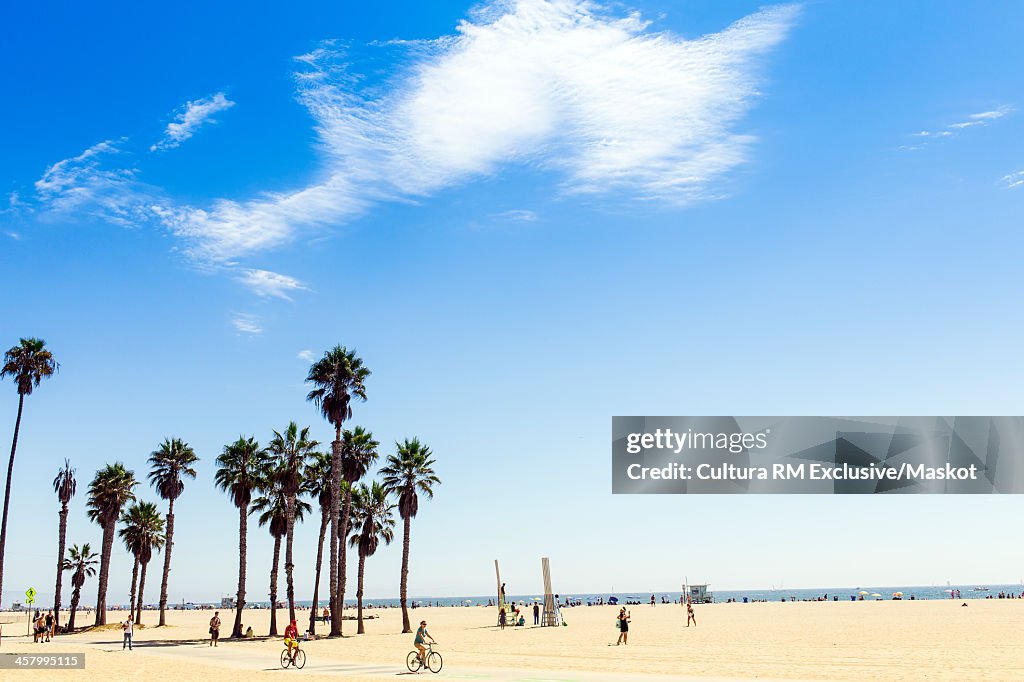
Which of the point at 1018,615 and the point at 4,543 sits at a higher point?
the point at 4,543

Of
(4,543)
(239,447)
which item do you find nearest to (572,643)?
(239,447)

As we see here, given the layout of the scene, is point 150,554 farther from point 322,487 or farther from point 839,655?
point 839,655

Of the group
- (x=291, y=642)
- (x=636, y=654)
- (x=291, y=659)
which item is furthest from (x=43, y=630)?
(x=636, y=654)

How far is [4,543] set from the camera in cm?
5844

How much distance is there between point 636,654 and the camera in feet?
121

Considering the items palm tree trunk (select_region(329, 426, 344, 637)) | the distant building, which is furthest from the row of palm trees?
the distant building

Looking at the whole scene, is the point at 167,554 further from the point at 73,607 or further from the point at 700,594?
the point at 700,594

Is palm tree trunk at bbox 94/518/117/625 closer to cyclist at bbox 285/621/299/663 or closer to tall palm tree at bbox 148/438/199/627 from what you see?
tall palm tree at bbox 148/438/199/627

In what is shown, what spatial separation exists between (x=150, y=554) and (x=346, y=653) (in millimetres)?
54380

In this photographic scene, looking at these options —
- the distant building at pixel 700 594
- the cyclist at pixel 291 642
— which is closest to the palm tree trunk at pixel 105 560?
the cyclist at pixel 291 642

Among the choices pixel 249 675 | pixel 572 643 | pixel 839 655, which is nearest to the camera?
pixel 249 675

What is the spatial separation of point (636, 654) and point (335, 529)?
25.4 metres

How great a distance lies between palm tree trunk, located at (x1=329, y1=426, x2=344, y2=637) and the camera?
181 ft

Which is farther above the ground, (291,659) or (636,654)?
(291,659)
